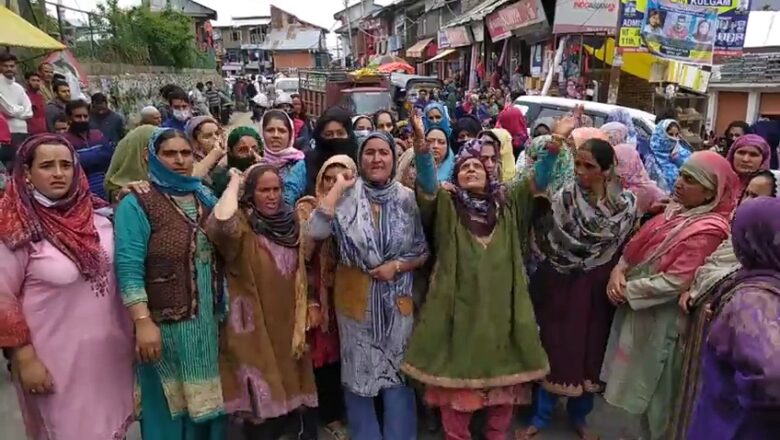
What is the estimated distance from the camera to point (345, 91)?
13.4 metres

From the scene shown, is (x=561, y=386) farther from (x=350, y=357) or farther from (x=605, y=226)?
(x=350, y=357)

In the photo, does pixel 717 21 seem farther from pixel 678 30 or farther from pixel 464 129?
pixel 464 129

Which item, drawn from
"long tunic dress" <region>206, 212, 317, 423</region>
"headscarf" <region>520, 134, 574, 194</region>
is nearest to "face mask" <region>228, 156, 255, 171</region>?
"long tunic dress" <region>206, 212, 317, 423</region>

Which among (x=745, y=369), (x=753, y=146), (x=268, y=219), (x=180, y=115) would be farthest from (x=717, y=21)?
(x=745, y=369)

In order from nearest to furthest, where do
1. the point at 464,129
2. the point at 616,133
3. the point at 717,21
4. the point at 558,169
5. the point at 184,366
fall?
the point at 184,366
the point at 558,169
the point at 616,133
the point at 464,129
the point at 717,21

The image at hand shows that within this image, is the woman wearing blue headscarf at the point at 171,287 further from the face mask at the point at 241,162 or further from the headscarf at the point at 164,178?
the face mask at the point at 241,162

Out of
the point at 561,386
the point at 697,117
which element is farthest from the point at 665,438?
the point at 697,117

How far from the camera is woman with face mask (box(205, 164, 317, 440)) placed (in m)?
2.62

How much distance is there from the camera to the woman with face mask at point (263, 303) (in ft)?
8.60

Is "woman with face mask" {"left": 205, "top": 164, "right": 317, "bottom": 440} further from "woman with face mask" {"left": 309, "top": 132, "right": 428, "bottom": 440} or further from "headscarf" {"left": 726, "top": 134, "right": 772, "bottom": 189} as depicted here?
"headscarf" {"left": 726, "top": 134, "right": 772, "bottom": 189}

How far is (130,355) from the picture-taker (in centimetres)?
246

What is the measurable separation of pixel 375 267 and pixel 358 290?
0.49 feet

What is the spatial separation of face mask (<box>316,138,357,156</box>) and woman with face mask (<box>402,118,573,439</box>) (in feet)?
3.41

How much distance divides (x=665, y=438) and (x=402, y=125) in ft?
16.2
